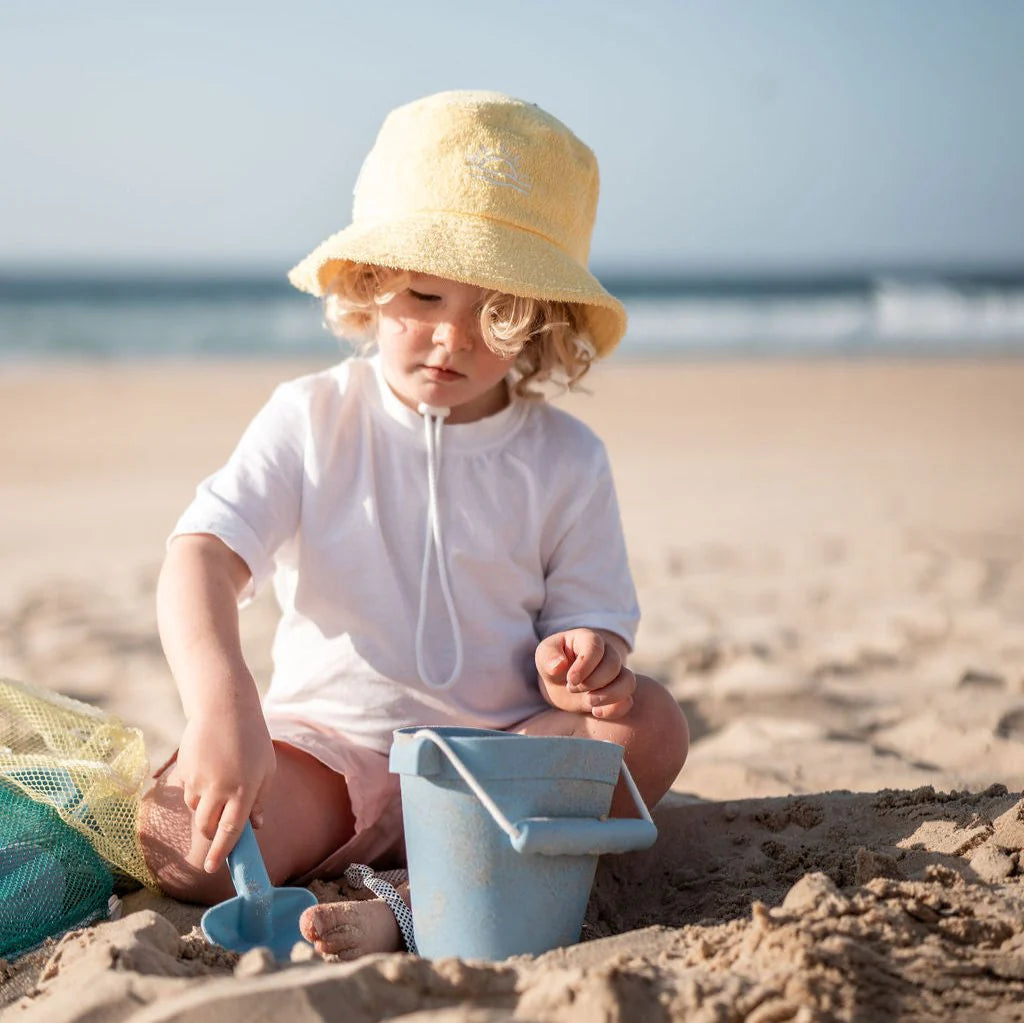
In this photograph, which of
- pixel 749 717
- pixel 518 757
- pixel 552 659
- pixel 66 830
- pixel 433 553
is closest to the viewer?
pixel 518 757

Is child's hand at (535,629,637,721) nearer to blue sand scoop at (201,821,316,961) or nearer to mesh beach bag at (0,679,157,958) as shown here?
blue sand scoop at (201,821,316,961)

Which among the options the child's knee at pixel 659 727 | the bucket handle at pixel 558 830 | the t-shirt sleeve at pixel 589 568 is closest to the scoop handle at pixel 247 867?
the bucket handle at pixel 558 830

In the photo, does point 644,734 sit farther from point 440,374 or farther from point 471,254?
point 471,254

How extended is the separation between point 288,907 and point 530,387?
3.76 ft

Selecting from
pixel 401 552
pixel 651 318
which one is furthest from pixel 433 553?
pixel 651 318

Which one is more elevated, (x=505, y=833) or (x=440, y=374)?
(x=440, y=374)

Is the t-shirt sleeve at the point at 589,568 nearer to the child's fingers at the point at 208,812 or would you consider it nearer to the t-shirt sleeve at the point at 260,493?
the t-shirt sleeve at the point at 260,493

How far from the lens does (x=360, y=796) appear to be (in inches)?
87.9

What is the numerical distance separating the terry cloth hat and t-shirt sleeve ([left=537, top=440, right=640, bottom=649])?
0.38 meters

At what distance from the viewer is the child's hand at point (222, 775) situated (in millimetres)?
1808

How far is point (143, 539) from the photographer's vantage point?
5.54m

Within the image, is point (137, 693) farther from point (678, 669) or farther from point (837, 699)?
point (837, 699)

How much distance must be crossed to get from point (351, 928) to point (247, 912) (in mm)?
151

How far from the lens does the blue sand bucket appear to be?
1652 millimetres
